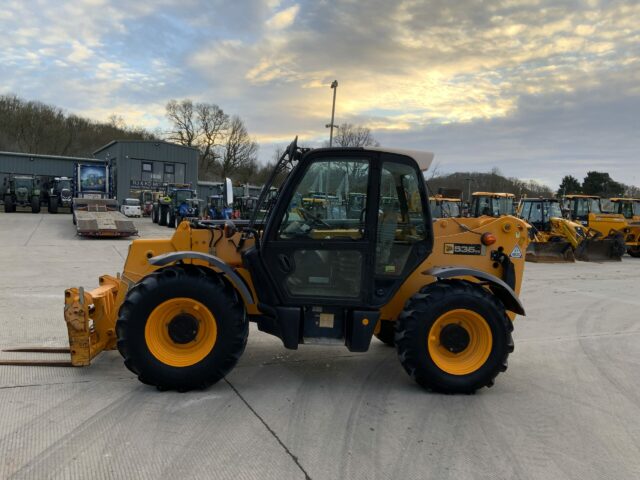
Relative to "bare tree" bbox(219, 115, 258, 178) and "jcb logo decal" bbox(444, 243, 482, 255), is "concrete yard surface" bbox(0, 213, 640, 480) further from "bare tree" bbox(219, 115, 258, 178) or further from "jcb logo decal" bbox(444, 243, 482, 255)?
"bare tree" bbox(219, 115, 258, 178)

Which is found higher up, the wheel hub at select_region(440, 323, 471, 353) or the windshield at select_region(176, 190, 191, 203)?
the windshield at select_region(176, 190, 191, 203)

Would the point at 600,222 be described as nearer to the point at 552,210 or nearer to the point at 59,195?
the point at 552,210

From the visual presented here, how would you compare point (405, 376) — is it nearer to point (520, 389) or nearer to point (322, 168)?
point (520, 389)

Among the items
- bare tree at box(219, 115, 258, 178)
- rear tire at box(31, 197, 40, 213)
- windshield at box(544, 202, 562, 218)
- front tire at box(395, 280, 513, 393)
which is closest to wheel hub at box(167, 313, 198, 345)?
front tire at box(395, 280, 513, 393)

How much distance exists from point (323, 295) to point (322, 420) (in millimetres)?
1034

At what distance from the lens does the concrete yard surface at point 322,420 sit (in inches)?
123

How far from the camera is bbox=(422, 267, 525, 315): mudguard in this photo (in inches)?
172

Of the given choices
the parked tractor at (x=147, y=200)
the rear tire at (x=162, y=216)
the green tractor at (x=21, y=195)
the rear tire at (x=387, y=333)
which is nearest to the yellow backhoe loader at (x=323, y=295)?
the rear tire at (x=387, y=333)

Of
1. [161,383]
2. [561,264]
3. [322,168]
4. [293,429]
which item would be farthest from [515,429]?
[561,264]

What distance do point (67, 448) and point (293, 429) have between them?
4.98 ft

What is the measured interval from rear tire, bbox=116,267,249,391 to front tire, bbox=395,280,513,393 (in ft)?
4.79

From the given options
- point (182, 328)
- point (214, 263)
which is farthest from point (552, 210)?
point (182, 328)

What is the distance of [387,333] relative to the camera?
17.9 feet

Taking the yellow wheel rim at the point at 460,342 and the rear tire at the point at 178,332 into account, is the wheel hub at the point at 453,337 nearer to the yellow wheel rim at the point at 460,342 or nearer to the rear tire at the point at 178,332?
the yellow wheel rim at the point at 460,342
